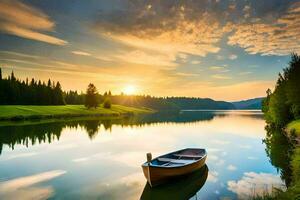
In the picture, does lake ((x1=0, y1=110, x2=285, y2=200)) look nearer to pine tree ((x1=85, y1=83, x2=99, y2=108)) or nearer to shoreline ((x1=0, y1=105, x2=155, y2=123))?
shoreline ((x1=0, y1=105, x2=155, y2=123))

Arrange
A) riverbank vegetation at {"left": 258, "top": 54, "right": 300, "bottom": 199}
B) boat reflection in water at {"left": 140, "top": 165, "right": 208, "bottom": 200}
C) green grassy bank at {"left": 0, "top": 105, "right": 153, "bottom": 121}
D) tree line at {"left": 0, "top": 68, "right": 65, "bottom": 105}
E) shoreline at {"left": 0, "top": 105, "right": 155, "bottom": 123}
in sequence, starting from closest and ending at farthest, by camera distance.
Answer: boat reflection in water at {"left": 140, "top": 165, "right": 208, "bottom": 200}
riverbank vegetation at {"left": 258, "top": 54, "right": 300, "bottom": 199}
shoreline at {"left": 0, "top": 105, "right": 155, "bottom": 123}
green grassy bank at {"left": 0, "top": 105, "right": 153, "bottom": 121}
tree line at {"left": 0, "top": 68, "right": 65, "bottom": 105}

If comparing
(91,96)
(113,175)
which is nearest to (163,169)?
(113,175)

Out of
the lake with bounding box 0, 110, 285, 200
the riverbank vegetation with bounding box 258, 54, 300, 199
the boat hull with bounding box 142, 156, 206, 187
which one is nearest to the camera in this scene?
the lake with bounding box 0, 110, 285, 200

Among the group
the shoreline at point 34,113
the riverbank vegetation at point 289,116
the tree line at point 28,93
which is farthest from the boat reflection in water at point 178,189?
the tree line at point 28,93

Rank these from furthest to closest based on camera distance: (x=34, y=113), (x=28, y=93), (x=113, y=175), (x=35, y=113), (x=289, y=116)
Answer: (x=28, y=93), (x=35, y=113), (x=34, y=113), (x=289, y=116), (x=113, y=175)

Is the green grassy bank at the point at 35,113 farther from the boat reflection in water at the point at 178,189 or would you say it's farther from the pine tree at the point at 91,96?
the boat reflection in water at the point at 178,189

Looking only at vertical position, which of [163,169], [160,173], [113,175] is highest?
[163,169]

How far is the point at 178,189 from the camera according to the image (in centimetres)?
1836

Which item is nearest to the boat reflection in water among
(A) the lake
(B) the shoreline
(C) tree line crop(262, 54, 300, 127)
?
(A) the lake

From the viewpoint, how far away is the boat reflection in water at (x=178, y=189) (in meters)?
16.8

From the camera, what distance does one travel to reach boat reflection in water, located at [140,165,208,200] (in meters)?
16.8

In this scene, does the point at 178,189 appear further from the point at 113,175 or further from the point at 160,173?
the point at 113,175

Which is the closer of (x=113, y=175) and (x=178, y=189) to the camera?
(x=178, y=189)

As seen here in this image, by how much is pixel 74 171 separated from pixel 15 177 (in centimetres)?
464
